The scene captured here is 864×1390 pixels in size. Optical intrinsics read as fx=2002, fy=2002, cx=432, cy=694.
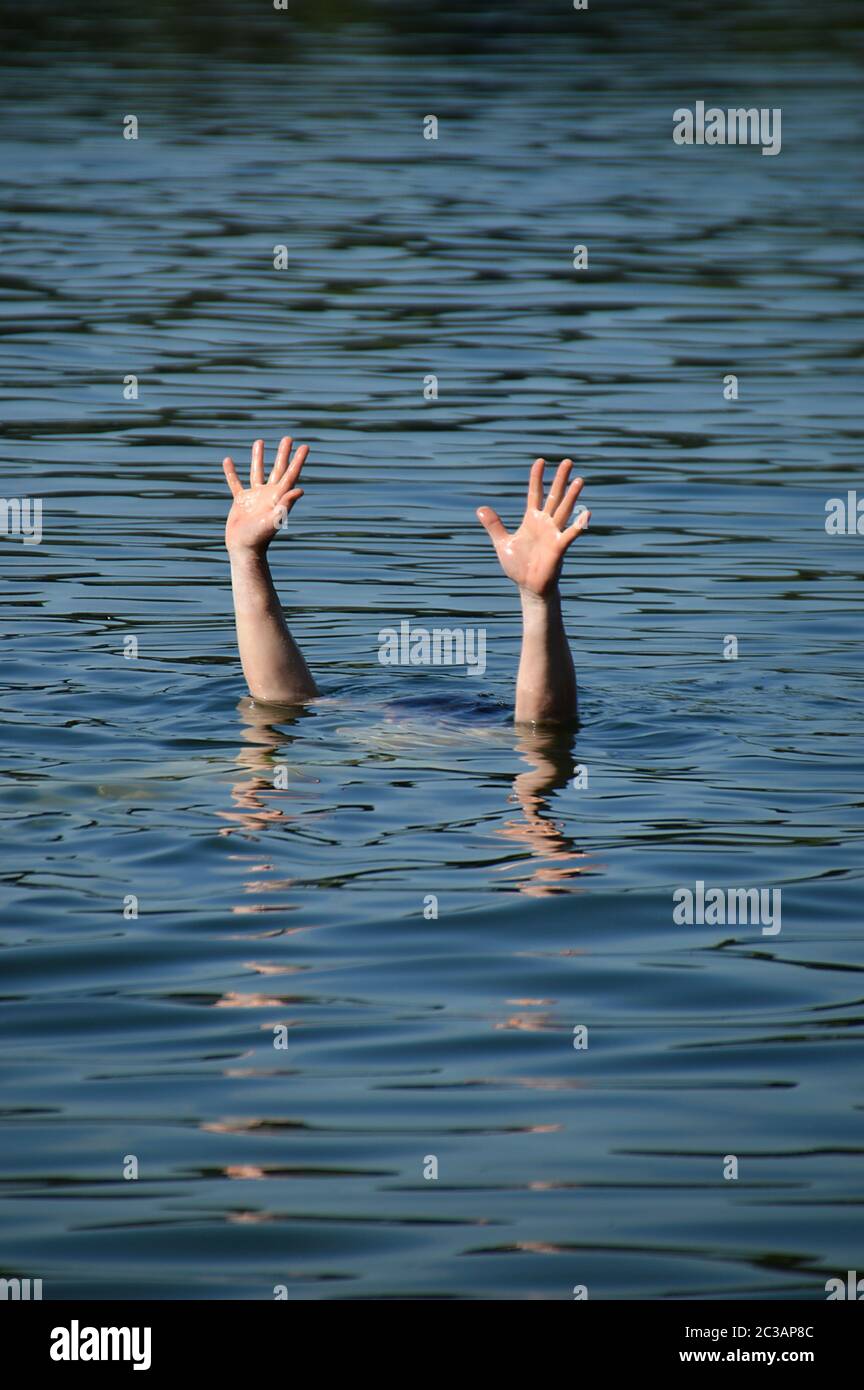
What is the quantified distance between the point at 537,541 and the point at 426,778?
3.54 ft

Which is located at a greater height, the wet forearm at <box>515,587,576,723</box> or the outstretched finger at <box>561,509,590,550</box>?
the outstretched finger at <box>561,509,590,550</box>

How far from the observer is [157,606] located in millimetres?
10977

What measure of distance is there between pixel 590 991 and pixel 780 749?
282 centimetres

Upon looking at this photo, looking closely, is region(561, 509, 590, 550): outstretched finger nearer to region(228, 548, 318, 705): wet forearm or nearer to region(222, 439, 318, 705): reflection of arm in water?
region(222, 439, 318, 705): reflection of arm in water

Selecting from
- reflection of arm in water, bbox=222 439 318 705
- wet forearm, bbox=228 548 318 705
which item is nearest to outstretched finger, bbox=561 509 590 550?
reflection of arm in water, bbox=222 439 318 705

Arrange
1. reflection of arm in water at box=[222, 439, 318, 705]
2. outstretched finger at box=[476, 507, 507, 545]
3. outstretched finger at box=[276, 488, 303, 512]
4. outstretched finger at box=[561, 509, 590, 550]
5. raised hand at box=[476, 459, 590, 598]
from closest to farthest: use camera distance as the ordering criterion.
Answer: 1. outstretched finger at box=[561, 509, 590, 550]
2. raised hand at box=[476, 459, 590, 598]
3. outstretched finger at box=[476, 507, 507, 545]
4. outstretched finger at box=[276, 488, 303, 512]
5. reflection of arm in water at box=[222, 439, 318, 705]

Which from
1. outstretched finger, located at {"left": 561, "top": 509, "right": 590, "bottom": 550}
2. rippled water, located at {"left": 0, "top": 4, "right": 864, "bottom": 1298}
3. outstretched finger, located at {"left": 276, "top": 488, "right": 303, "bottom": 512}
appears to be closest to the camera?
rippled water, located at {"left": 0, "top": 4, "right": 864, "bottom": 1298}

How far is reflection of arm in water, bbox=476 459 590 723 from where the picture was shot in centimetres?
780

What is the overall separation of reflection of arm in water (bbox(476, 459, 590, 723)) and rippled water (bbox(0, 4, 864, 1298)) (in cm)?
44

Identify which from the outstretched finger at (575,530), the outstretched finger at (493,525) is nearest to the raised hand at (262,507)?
the outstretched finger at (493,525)

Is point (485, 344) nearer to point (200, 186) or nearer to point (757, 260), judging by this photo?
point (757, 260)

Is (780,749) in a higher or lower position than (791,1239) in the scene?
higher

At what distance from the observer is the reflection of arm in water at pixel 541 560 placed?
7.80 m

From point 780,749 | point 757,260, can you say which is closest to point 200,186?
point 757,260
